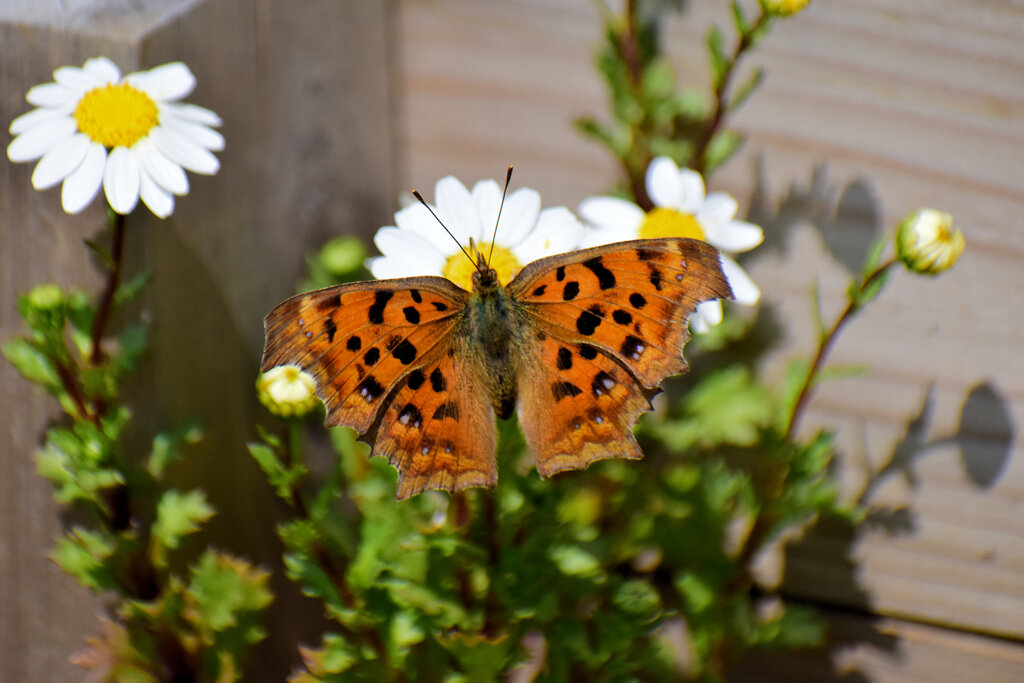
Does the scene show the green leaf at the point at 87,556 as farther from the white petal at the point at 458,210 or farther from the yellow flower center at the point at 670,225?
the yellow flower center at the point at 670,225

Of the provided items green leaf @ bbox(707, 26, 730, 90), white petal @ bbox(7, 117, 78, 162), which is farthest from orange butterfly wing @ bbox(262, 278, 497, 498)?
green leaf @ bbox(707, 26, 730, 90)

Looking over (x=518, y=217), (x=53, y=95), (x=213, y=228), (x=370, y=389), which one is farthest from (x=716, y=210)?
(x=53, y=95)

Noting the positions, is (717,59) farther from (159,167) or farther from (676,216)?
(159,167)

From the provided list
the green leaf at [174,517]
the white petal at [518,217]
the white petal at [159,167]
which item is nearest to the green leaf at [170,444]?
the green leaf at [174,517]

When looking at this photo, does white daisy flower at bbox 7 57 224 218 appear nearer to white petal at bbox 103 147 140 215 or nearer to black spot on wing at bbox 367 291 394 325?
white petal at bbox 103 147 140 215

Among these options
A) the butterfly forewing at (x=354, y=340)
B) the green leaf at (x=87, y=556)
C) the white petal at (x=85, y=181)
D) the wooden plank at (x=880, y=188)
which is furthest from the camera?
the wooden plank at (x=880, y=188)

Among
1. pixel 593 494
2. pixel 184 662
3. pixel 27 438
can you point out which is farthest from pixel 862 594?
pixel 27 438
